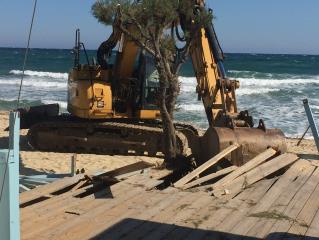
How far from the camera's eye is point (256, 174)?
7.46 meters

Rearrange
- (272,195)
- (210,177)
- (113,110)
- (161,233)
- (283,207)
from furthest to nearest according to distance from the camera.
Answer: (113,110)
(210,177)
(272,195)
(283,207)
(161,233)

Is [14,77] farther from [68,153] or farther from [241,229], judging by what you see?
[241,229]

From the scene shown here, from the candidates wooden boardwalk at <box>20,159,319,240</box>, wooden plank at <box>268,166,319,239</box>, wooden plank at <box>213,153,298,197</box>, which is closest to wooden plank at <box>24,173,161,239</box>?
wooden boardwalk at <box>20,159,319,240</box>

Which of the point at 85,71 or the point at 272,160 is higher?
the point at 85,71

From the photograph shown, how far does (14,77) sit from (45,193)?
1466 inches

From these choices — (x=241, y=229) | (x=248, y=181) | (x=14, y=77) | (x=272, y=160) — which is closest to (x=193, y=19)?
(x=272, y=160)

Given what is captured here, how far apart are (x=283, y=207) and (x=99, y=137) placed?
7.19 m

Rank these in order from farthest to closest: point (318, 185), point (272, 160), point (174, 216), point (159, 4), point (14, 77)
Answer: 1. point (14, 77)
2. point (159, 4)
3. point (272, 160)
4. point (318, 185)
5. point (174, 216)

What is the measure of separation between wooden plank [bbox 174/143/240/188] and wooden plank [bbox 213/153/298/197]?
0.50 meters

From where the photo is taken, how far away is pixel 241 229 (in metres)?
5.18

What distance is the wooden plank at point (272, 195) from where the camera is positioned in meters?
5.25

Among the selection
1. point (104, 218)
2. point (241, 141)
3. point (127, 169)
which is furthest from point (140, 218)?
point (241, 141)

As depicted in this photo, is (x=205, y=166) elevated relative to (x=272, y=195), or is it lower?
elevated

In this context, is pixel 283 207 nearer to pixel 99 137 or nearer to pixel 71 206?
pixel 71 206
